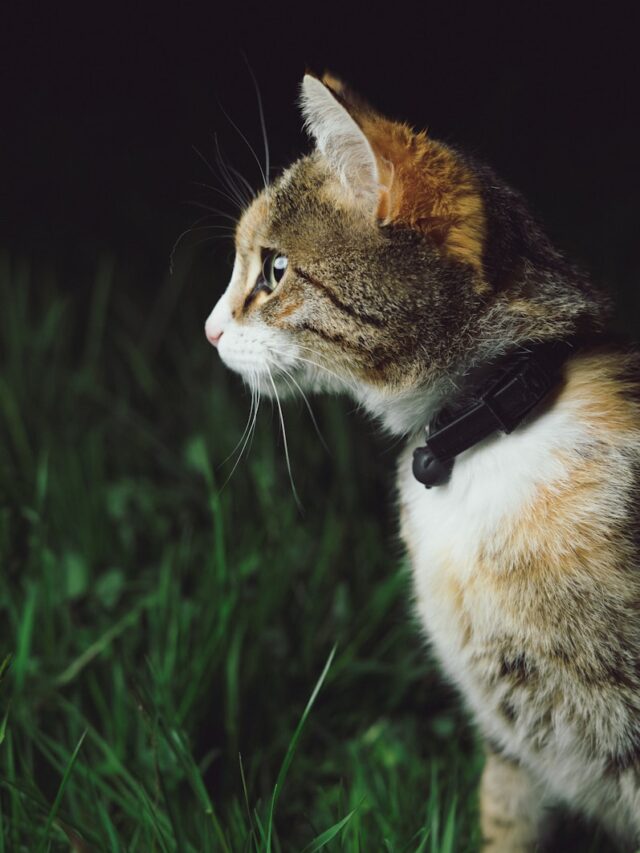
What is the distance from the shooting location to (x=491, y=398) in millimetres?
1038

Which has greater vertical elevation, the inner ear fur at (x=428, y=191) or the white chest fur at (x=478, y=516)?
the inner ear fur at (x=428, y=191)

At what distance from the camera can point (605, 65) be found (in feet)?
9.08

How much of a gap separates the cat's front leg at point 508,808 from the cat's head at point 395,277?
0.48 m

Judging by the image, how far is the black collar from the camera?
104 centimetres

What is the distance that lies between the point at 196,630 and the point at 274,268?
0.61 metres

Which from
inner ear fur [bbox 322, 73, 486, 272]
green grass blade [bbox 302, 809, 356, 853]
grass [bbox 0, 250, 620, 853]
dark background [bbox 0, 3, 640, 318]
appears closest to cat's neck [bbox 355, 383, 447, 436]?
inner ear fur [bbox 322, 73, 486, 272]

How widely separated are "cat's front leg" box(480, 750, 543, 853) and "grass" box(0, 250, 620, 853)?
0.12 feet

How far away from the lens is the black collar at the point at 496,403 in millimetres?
1038

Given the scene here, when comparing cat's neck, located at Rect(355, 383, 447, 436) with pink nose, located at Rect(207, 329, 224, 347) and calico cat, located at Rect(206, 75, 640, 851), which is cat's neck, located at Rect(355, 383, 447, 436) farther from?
pink nose, located at Rect(207, 329, 224, 347)

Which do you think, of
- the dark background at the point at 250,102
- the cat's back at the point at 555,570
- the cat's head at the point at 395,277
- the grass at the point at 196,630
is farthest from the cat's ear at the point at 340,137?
the dark background at the point at 250,102

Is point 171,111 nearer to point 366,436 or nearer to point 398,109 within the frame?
point 398,109

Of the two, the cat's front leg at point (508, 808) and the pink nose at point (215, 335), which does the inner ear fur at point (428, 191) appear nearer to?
the pink nose at point (215, 335)

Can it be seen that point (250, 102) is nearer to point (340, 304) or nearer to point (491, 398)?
point (340, 304)

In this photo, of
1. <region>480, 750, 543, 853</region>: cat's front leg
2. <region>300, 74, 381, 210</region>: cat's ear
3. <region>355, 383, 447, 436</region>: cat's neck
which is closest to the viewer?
<region>300, 74, 381, 210</region>: cat's ear
